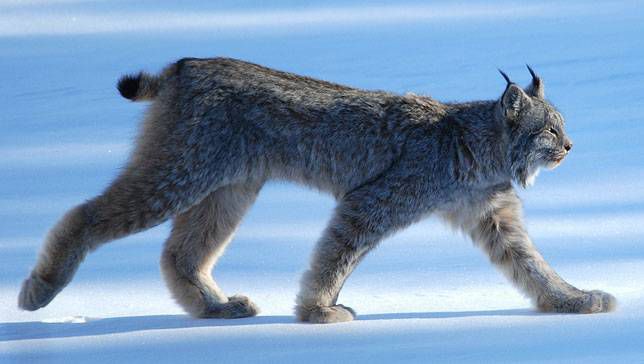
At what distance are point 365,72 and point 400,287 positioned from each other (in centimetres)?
636

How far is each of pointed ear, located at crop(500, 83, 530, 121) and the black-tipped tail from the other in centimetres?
160

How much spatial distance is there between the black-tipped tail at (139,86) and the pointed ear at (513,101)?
160 cm

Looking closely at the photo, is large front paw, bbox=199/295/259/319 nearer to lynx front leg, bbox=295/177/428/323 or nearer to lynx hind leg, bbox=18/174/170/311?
lynx front leg, bbox=295/177/428/323

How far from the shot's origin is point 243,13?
16.4 meters

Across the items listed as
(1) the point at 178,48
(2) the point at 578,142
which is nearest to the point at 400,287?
(2) the point at 578,142

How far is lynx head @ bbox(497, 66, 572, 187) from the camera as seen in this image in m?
7.20

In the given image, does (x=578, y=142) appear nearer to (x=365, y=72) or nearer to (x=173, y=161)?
(x=365, y=72)

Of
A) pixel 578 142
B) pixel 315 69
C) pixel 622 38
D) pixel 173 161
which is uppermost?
pixel 622 38

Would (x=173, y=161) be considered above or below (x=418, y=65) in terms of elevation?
below

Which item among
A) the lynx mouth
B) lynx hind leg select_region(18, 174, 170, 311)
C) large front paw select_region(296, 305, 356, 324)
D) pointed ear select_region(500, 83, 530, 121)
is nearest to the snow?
large front paw select_region(296, 305, 356, 324)

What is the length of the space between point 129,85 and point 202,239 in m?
0.80

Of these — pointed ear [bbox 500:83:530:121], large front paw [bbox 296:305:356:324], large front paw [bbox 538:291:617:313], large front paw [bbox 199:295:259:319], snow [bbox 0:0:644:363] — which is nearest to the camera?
snow [bbox 0:0:644:363]

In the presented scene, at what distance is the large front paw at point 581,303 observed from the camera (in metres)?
6.90

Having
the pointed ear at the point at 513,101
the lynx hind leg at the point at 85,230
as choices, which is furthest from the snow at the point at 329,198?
the pointed ear at the point at 513,101
